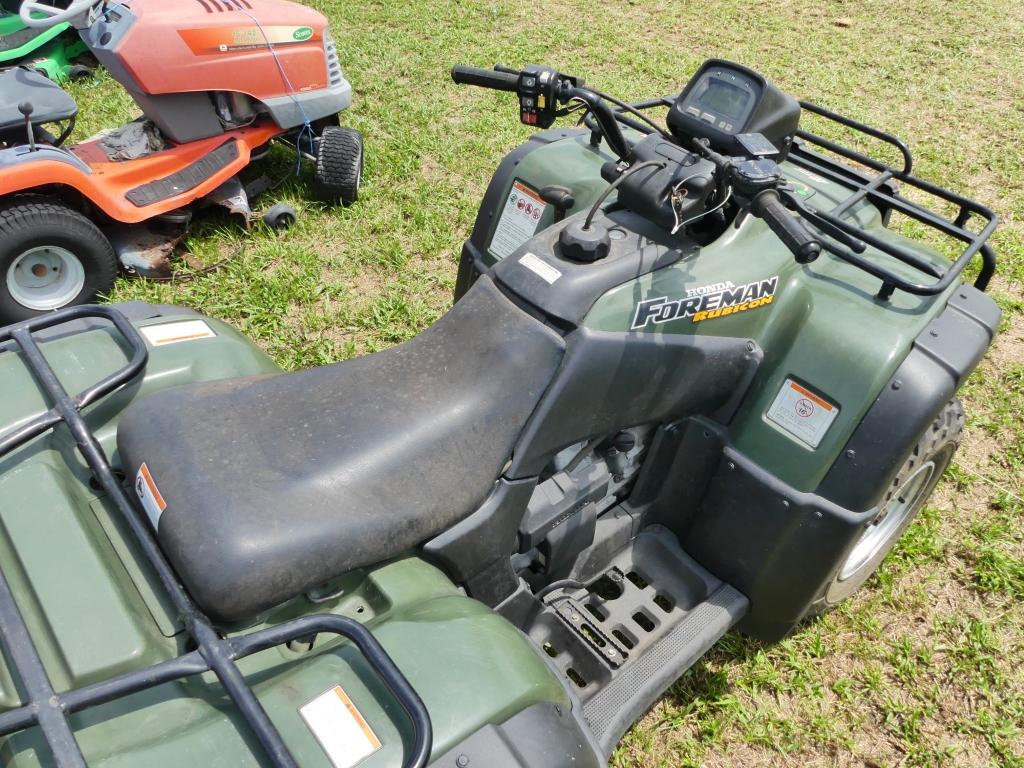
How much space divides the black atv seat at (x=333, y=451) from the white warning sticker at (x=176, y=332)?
37 cm

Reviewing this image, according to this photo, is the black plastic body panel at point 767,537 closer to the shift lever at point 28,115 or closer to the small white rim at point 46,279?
the small white rim at point 46,279

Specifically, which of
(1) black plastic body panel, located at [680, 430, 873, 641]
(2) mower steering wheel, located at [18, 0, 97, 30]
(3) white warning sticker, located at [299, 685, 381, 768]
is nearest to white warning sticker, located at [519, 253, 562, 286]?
(1) black plastic body panel, located at [680, 430, 873, 641]

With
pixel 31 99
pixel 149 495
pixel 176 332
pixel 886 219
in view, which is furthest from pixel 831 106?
pixel 149 495

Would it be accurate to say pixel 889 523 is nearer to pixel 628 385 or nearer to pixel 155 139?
pixel 628 385

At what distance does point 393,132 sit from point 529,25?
2.76 metres

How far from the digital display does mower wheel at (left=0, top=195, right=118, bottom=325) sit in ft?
9.72

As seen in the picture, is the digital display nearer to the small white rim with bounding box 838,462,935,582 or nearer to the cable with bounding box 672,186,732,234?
the cable with bounding box 672,186,732,234

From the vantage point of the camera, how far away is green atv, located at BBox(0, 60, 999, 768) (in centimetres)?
141

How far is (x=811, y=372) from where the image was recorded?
216 cm

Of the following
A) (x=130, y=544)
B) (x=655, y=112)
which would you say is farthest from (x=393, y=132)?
(x=130, y=544)

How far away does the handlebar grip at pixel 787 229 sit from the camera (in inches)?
63.6

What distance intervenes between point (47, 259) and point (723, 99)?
3.27 m

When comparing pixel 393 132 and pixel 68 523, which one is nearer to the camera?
pixel 68 523

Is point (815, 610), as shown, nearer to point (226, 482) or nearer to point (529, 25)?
point (226, 482)
